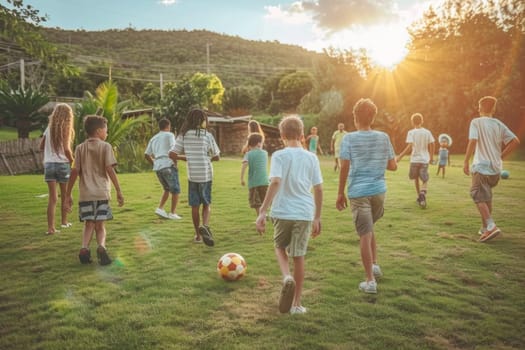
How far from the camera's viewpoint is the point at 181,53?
9150 cm

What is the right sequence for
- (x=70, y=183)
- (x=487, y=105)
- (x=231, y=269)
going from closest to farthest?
1. (x=231, y=269)
2. (x=70, y=183)
3. (x=487, y=105)

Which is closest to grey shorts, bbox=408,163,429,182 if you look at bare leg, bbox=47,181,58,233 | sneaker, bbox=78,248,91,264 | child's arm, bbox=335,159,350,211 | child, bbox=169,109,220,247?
child, bbox=169,109,220,247

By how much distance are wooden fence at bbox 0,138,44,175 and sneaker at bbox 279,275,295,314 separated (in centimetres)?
1997

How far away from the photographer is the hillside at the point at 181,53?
8088cm

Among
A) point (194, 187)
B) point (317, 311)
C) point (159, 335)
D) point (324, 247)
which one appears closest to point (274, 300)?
point (317, 311)

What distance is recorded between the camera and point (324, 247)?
235 inches

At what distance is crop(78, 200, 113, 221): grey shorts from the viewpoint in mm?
5033

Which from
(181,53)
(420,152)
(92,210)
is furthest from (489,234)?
(181,53)

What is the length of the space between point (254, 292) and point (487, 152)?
4363 millimetres

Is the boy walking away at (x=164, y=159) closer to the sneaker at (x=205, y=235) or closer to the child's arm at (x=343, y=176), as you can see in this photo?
the sneaker at (x=205, y=235)

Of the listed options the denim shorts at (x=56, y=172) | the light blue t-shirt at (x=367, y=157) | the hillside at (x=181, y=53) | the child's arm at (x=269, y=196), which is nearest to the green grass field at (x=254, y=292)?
the child's arm at (x=269, y=196)

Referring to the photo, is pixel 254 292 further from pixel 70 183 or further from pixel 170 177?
pixel 170 177

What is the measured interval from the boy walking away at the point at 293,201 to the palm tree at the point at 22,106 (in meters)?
23.2

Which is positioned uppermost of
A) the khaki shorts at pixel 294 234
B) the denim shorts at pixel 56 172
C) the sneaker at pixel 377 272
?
the denim shorts at pixel 56 172
